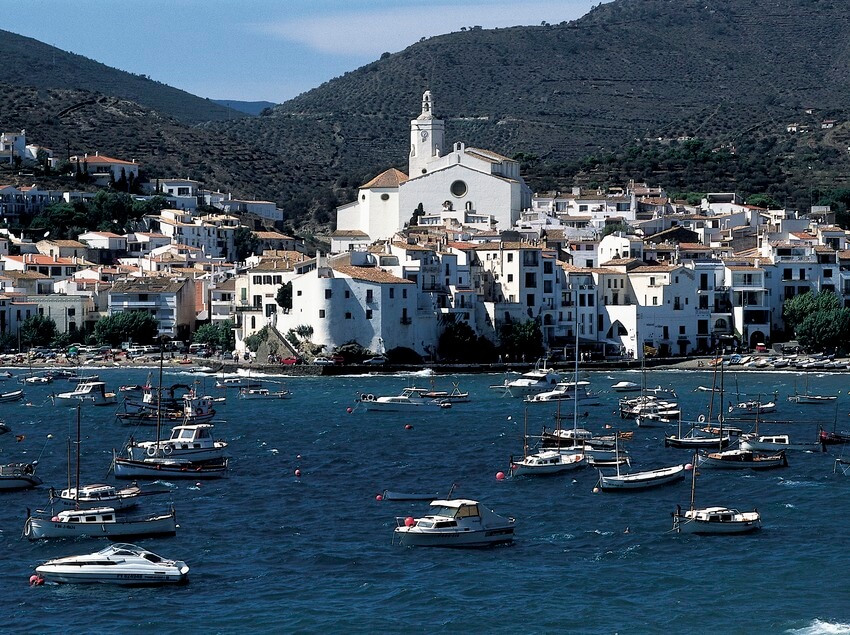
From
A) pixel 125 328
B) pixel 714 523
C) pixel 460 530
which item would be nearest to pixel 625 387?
pixel 125 328

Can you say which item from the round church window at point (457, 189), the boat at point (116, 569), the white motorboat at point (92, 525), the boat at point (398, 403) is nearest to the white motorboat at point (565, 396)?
the boat at point (398, 403)

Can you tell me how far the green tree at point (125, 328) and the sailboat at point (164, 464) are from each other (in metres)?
42.6

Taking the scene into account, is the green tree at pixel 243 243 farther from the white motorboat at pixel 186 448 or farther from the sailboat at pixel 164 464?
the sailboat at pixel 164 464

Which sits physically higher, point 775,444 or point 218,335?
point 218,335

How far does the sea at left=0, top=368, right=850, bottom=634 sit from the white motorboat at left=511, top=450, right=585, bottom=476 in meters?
0.40

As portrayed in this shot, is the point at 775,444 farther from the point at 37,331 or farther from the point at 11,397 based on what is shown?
the point at 37,331

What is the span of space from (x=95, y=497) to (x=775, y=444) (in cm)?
2215

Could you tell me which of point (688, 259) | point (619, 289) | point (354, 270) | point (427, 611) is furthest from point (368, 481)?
point (688, 259)

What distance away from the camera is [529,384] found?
7575 cm

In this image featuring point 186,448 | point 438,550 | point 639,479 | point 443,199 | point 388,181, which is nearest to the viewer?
point 438,550

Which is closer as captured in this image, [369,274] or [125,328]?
[369,274]

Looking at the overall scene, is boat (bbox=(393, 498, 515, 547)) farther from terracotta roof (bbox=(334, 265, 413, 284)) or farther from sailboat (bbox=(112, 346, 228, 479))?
terracotta roof (bbox=(334, 265, 413, 284))

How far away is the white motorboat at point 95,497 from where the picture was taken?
42.3m

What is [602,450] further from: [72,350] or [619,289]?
[72,350]
